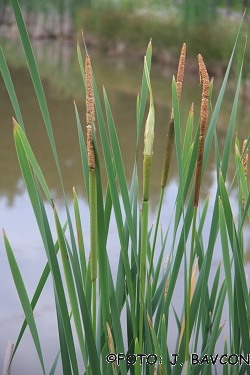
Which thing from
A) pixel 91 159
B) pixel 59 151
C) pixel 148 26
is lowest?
pixel 91 159

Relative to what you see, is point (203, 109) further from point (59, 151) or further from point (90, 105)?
point (59, 151)

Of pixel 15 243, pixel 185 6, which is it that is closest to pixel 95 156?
pixel 15 243

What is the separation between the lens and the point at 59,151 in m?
3.03

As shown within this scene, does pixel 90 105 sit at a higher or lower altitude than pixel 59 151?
lower

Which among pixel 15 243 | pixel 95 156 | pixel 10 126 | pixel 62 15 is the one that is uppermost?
pixel 62 15

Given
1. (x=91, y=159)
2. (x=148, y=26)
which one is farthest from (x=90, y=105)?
(x=148, y=26)

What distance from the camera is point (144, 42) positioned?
6973mm

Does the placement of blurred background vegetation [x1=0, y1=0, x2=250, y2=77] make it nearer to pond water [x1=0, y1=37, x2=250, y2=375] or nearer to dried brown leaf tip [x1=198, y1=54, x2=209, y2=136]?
pond water [x1=0, y1=37, x2=250, y2=375]

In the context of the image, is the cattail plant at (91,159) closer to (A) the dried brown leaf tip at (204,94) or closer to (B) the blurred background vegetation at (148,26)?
(A) the dried brown leaf tip at (204,94)

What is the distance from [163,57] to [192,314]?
6.12 m

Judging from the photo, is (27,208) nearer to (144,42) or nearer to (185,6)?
(185,6)

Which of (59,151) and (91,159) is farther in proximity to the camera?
(59,151)

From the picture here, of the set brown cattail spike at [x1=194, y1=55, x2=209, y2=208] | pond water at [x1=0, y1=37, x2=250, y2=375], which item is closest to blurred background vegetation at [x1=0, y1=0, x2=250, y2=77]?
pond water at [x1=0, y1=37, x2=250, y2=375]

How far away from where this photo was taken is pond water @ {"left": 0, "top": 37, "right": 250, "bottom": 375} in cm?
134
